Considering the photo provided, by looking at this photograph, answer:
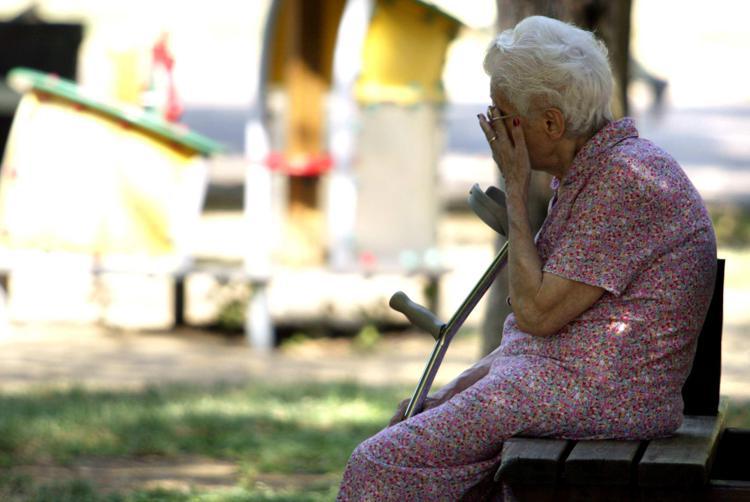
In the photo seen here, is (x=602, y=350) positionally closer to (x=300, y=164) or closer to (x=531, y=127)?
(x=531, y=127)

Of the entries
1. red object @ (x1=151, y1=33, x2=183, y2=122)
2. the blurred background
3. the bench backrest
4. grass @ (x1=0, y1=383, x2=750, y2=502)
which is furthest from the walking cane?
red object @ (x1=151, y1=33, x2=183, y2=122)

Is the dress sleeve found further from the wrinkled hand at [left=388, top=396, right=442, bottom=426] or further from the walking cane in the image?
the wrinkled hand at [left=388, top=396, right=442, bottom=426]

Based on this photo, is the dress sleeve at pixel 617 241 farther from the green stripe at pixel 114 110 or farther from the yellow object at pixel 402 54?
the yellow object at pixel 402 54

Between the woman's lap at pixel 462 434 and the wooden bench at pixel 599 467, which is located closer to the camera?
the wooden bench at pixel 599 467

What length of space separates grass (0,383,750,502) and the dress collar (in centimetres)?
191

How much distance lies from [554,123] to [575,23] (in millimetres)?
2011

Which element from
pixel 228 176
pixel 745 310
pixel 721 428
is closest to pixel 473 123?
pixel 228 176

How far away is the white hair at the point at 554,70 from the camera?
2816 mm

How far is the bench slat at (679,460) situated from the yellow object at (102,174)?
5419 mm

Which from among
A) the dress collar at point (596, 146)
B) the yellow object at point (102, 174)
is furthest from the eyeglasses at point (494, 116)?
the yellow object at point (102, 174)

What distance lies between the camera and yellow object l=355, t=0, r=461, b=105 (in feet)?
26.8

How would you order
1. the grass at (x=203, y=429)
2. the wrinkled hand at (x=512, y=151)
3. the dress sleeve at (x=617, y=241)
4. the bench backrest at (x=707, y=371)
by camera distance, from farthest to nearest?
the grass at (x=203, y=429) < the bench backrest at (x=707, y=371) < the wrinkled hand at (x=512, y=151) < the dress sleeve at (x=617, y=241)

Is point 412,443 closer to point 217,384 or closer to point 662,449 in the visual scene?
point 662,449

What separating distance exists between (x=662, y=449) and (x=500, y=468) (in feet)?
1.11
